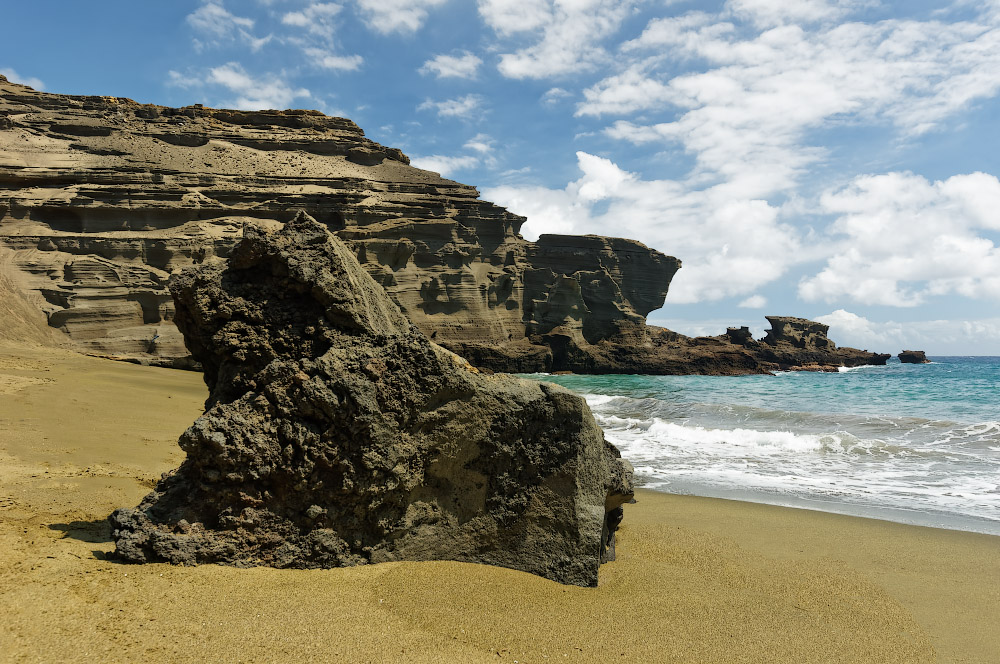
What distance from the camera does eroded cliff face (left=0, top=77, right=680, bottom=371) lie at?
21422 mm

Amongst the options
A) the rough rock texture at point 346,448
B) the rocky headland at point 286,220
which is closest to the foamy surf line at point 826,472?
the rough rock texture at point 346,448

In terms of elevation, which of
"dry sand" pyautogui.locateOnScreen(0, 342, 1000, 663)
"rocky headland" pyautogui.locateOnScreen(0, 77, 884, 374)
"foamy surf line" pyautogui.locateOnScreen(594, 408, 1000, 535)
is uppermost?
"rocky headland" pyautogui.locateOnScreen(0, 77, 884, 374)

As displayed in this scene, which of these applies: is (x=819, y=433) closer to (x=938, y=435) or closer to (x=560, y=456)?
(x=938, y=435)

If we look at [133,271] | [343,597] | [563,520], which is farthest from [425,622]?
[133,271]

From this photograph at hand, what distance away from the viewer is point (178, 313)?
387cm

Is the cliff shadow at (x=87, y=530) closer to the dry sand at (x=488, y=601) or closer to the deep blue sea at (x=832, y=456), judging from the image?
the dry sand at (x=488, y=601)

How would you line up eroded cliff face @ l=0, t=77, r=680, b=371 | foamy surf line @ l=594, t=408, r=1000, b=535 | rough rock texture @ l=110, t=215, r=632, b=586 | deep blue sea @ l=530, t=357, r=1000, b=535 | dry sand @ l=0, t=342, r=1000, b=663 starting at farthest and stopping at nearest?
eroded cliff face @ l=0, t=77, r=680, b=371, deep blue sea @ l=530, t=357, r=1000, b=535, foamy surf line @ l=594, t=408, r=1000, b=535, rough rock texture @ l=110, t=215, r=632, b=586, dry sand @ l=0, t=342, r=1000, b=663

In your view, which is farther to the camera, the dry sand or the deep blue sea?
the deep blue sea

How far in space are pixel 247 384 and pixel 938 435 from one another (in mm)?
12509

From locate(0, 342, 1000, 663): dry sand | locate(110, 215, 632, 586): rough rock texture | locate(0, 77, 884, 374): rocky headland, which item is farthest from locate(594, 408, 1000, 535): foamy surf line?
locate(0, 77, 884, 374): rocky headland

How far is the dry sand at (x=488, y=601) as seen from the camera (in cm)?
222

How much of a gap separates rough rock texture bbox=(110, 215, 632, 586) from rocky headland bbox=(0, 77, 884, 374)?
16.5 meters

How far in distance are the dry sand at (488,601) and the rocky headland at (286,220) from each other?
16650 millimetres

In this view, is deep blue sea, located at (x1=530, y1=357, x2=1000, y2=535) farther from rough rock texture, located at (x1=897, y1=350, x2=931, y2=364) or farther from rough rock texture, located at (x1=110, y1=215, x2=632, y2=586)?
rough rock texture, located at (x1=897, y1=350, x2=931, y2=364)
